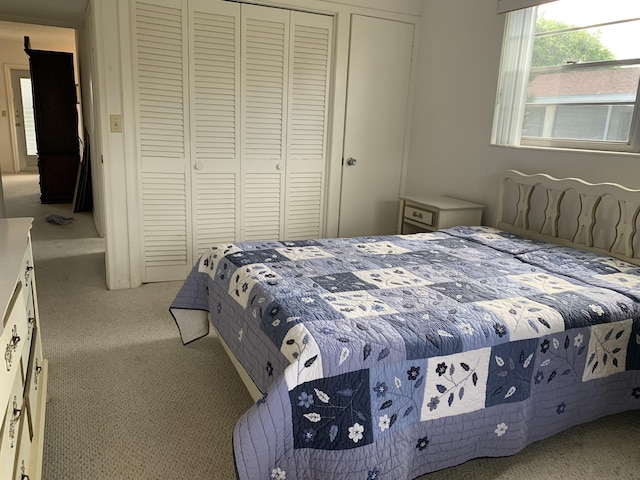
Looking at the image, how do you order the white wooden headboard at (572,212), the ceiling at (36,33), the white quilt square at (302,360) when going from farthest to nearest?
1. the ceiling at (36,33)
2. the white wooden headboard at (572,212)
3. the white quilt square at (302,360)

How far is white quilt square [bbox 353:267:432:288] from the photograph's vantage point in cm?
201

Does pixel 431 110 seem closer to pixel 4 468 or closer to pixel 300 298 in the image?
pixel 300 298

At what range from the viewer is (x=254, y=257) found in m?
2.26

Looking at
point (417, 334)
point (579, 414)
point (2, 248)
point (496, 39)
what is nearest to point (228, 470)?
point (417, 334)

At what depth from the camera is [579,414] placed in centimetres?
189

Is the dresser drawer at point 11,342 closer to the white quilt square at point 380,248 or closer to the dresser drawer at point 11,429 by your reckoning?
the dresser drawer at point 11,429

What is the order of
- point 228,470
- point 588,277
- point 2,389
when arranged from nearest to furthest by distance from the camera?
point 2,389
point 228,470
point 588,277

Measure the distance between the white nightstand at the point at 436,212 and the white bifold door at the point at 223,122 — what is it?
31.3 inches

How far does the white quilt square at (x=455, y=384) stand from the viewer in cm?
154

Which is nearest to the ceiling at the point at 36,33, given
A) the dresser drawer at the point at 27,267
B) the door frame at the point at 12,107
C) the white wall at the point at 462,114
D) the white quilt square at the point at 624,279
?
the door frame at the point at 12,107

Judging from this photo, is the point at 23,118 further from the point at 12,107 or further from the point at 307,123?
the point at 307,123

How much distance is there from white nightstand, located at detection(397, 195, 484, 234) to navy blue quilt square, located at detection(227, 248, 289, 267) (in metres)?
1.43

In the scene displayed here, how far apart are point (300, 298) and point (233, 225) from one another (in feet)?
6.90

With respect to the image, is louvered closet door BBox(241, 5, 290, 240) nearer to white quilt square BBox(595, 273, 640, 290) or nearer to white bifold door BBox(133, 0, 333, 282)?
white bifold door BBox(133, 0, 333, 282)
